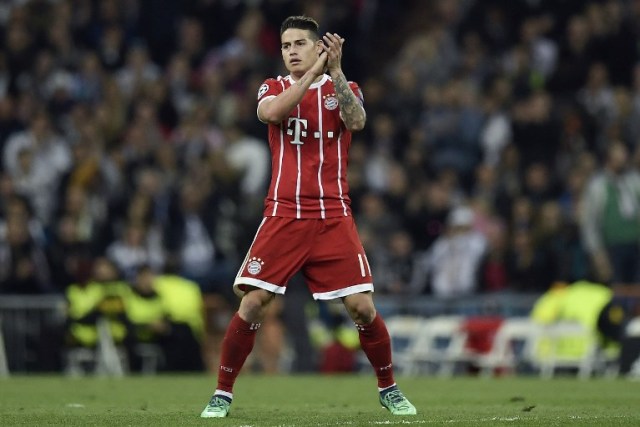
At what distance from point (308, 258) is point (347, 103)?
3.36 ft

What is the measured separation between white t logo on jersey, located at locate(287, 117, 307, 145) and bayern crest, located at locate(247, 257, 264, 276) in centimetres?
80

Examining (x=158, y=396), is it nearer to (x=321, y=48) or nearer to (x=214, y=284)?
(x=321, y=48)

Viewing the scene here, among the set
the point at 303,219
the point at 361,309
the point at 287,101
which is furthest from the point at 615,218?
the point at 287,101

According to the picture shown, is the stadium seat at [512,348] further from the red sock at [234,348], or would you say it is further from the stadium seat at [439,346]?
the red sock at [234,348]

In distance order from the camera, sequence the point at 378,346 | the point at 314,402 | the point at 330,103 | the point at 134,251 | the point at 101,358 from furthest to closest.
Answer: the point at 134,251, the point at 101,358, the point at 314,402, the point at 378,346, the point at 330,103

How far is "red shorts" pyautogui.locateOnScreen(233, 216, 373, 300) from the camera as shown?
9.84 m

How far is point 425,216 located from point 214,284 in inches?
124

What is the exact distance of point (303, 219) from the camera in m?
9.93

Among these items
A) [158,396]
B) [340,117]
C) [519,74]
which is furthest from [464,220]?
[340,117]

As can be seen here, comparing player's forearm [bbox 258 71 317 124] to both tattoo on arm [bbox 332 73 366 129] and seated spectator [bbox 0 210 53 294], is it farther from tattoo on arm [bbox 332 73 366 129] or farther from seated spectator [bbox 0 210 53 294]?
seated spectator [bbox 0 210 53 294]

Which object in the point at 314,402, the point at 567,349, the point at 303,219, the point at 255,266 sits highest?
the point at 303,219

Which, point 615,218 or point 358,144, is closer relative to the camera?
point 615,218

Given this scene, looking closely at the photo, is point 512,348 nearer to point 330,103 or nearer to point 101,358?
point 101,358

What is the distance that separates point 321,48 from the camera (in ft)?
32.6
